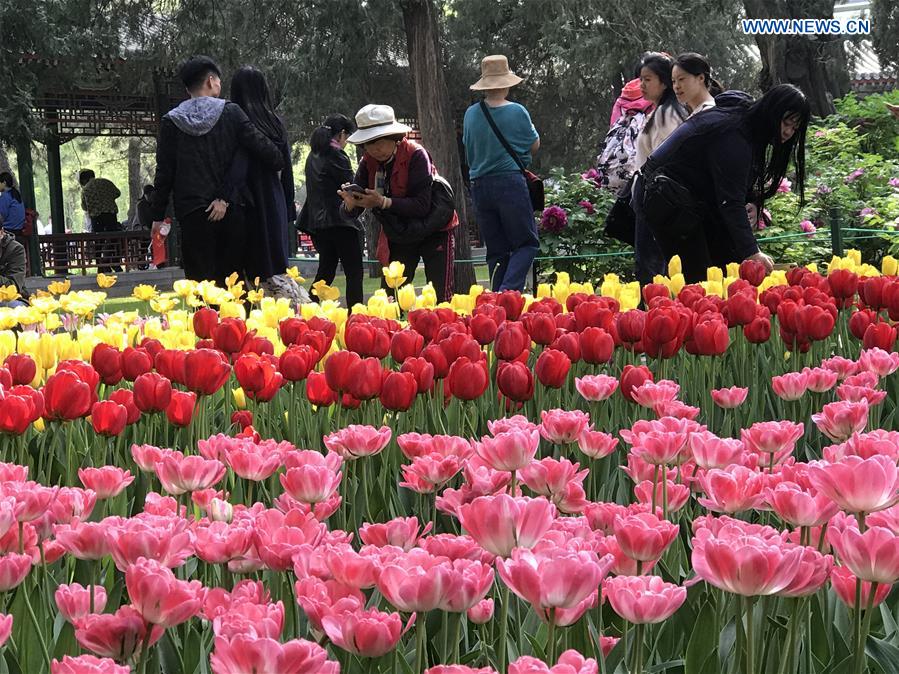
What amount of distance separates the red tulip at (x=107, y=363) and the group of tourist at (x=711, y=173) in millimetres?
2778

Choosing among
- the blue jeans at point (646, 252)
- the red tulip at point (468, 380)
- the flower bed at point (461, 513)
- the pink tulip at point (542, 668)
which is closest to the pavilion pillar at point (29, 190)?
the blue jeans at point (646, 252)

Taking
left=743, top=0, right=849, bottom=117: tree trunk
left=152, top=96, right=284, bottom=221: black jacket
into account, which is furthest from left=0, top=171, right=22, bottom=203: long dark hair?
left=152, top=96, right=284, bottom=221: black jacket

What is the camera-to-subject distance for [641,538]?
1.11 m

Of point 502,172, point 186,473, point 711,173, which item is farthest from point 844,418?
point 502,172

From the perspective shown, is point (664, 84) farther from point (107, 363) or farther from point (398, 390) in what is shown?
point (398, 390)

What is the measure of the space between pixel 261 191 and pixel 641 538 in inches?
219

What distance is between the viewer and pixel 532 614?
1.34 m

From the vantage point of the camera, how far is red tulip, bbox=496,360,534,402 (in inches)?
84.0

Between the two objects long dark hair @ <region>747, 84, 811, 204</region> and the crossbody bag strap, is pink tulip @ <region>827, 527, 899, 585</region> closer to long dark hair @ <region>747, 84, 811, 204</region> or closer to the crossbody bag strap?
long dark hair @ <region>747, 84, 811, 204</region>

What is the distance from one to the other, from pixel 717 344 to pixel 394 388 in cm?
75

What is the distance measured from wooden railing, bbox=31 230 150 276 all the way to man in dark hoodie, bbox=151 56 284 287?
13.2 meters

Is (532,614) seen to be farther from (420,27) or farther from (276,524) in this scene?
(420,27)

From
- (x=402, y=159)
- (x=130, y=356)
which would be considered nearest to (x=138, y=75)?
(x=402, y=159)

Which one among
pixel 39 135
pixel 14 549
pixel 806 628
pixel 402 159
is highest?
pixel 39 135
